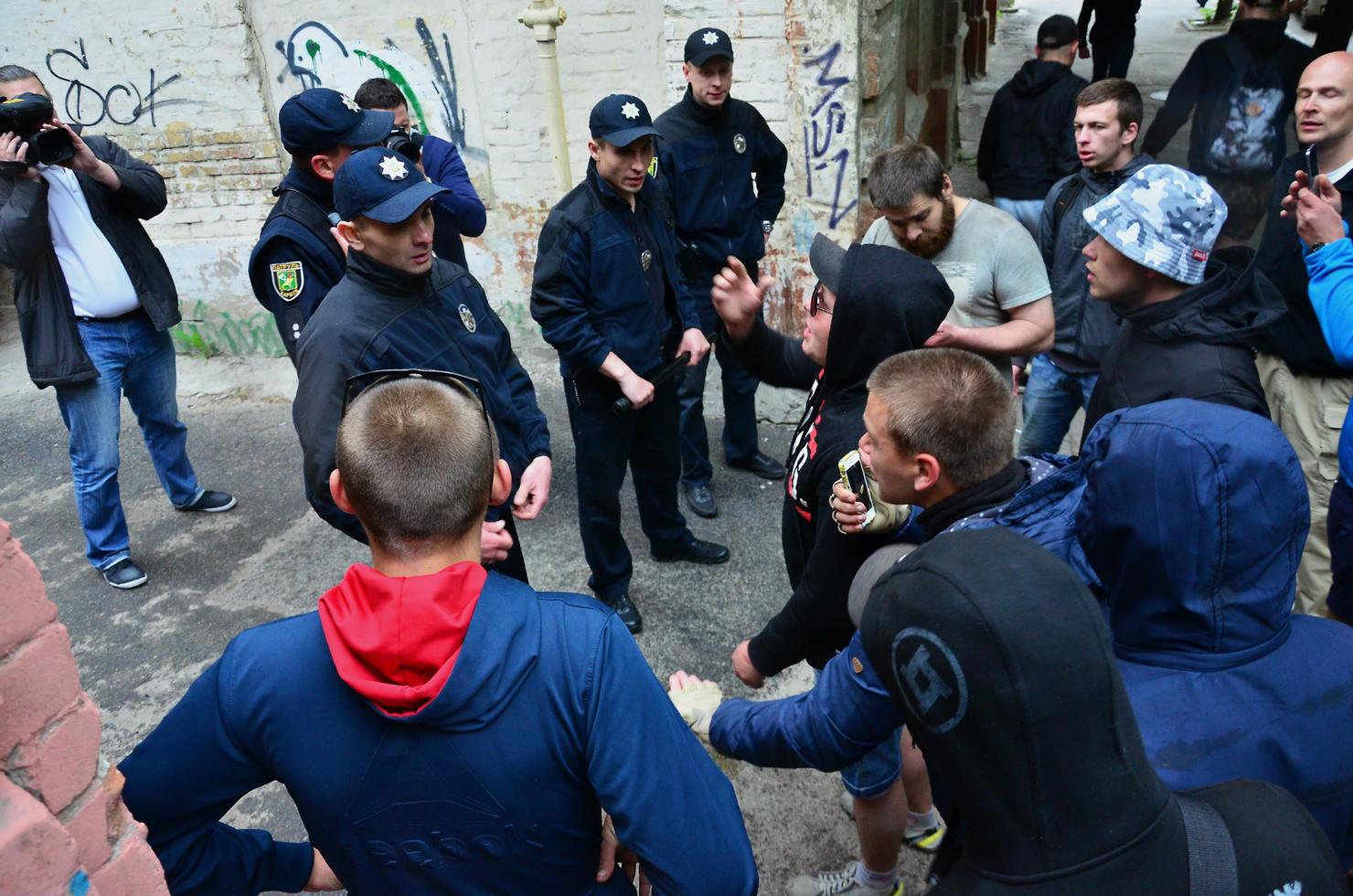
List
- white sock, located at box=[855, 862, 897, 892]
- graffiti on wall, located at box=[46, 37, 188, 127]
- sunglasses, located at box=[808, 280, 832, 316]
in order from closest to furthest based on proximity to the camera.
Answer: sunglasses, located at box=[808, 280, 832, 316], white sock, located at box=[855, 862, 897, 892], graffiti on wall, located at box=[46, 37, 188, 127]

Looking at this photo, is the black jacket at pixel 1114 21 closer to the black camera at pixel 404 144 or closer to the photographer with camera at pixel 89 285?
the black camera at pixel 404 144

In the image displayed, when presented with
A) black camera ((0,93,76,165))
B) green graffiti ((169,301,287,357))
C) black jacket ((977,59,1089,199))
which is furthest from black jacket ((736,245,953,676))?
green graffiti ((169,301,287,357))

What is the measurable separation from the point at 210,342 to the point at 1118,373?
589 cm

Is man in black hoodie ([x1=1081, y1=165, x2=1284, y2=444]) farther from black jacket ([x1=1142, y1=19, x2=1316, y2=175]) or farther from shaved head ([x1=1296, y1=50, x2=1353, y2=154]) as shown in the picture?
black jacket ([x1=1142, y1=19, x2=1316, y2=175])

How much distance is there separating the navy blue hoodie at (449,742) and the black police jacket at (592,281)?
213 centimetres

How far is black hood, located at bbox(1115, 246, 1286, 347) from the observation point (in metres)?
2.49

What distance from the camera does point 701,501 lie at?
4.62 meters

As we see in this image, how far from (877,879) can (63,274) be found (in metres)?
3.89

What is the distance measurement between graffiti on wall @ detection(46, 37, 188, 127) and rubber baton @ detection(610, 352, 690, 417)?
4.18 m

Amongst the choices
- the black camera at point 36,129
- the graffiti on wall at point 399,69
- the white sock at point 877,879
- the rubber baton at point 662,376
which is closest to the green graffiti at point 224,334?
the graffiti on wall at point 399,69

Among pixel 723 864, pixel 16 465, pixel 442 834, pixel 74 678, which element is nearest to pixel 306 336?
pixel 74 678

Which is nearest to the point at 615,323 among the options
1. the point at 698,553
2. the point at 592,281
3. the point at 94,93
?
the point at 592,281

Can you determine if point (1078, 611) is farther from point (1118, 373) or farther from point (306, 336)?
point (306, 336)

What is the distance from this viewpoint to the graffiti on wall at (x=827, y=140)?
4.62 m
